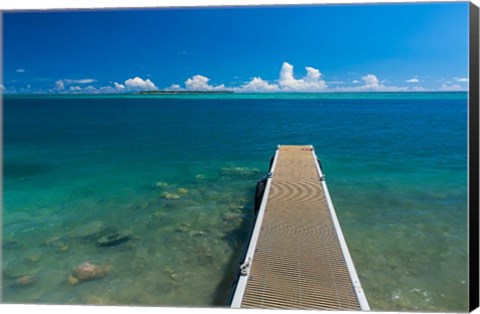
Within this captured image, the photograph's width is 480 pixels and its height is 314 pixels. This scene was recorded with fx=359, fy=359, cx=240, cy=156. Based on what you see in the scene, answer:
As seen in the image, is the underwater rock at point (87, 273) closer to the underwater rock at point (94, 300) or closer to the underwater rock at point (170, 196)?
the underwater rock at point (94, 300)

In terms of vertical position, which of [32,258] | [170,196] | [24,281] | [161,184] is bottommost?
[24,281]

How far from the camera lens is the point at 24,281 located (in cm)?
894

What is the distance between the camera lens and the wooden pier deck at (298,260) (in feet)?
19.2

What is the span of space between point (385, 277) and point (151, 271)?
5814 mm

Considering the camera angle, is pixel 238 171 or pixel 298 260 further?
pixel 238 171

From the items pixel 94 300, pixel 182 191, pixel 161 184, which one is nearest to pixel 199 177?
pixel 161 184

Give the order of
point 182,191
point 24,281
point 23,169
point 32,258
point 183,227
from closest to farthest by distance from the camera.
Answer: point 24,281 → point 32,258 → point 183,227 → point 182,191 → point 23,169

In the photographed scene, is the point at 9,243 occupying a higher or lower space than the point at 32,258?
higher

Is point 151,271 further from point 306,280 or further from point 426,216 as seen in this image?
point 426,216

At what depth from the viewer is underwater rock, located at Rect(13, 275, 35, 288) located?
29.0 ft

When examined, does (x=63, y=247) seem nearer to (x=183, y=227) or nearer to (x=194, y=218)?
(x=183, y=227)

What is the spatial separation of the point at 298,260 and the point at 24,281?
271 inches

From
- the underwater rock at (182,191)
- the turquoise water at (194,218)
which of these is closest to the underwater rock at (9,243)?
the turquoise water at (194,218)

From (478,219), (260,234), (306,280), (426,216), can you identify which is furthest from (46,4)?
(426,216)
